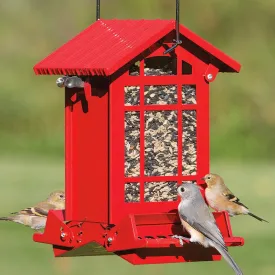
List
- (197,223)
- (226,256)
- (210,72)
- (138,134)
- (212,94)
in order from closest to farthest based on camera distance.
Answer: (226,256) → (197,223) → (138,134) → (210,72) → (212,94)

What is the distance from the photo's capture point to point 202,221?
9391 millimetres

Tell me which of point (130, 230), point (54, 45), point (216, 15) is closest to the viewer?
Answer: point (130, 230)

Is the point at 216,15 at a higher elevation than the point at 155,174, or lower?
higher

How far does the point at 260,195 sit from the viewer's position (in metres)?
24.6

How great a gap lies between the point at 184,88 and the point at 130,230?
1.01 m

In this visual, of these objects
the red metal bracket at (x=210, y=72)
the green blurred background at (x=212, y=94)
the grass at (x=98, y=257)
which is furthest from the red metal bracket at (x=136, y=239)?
the green blurred background at (x=212, y=94)

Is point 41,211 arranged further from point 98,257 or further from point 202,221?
point 98,257

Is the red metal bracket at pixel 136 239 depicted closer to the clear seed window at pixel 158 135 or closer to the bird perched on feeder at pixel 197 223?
the bird perched on feeder at pixel 197 223

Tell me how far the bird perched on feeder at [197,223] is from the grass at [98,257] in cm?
975

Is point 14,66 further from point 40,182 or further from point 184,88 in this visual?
point 184,88

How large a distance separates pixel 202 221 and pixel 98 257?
12870 mm

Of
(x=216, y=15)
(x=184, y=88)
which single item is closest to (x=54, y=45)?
(x=216, y=15)

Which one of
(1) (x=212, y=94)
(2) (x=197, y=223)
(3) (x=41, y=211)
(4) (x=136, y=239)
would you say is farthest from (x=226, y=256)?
(1) (x=212, y=94)

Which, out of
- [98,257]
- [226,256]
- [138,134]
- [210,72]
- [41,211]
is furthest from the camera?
[98,257]
